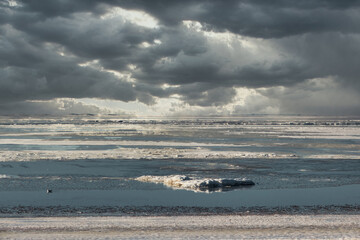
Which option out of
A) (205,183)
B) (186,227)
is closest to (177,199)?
(205,183)

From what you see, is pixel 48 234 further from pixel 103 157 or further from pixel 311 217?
pixel 103 157

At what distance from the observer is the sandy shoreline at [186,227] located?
2252cm

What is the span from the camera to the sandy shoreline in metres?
22.5

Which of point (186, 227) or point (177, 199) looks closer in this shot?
point (186, 227)

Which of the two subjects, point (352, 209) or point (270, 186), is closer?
point (352, 209)

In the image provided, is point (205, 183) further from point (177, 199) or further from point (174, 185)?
point (177, 199)

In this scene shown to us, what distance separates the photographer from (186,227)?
80.0ft

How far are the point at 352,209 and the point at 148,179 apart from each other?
19903 mm

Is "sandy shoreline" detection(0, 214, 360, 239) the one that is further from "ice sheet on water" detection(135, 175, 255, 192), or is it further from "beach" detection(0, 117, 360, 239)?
"ice sheet on water" detection(135, 175, 255, 192)

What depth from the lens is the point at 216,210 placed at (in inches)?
1162

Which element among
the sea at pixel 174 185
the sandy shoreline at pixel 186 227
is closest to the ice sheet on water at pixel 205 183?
the sea at pixel 174 185

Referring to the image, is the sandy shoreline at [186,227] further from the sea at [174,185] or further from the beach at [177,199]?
the sea at [174,185]

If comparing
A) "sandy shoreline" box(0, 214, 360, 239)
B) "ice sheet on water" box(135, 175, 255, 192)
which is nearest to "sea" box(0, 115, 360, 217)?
"ice sheet on water" box(135, 175, 255, 192)

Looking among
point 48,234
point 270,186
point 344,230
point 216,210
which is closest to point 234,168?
point 270,186
